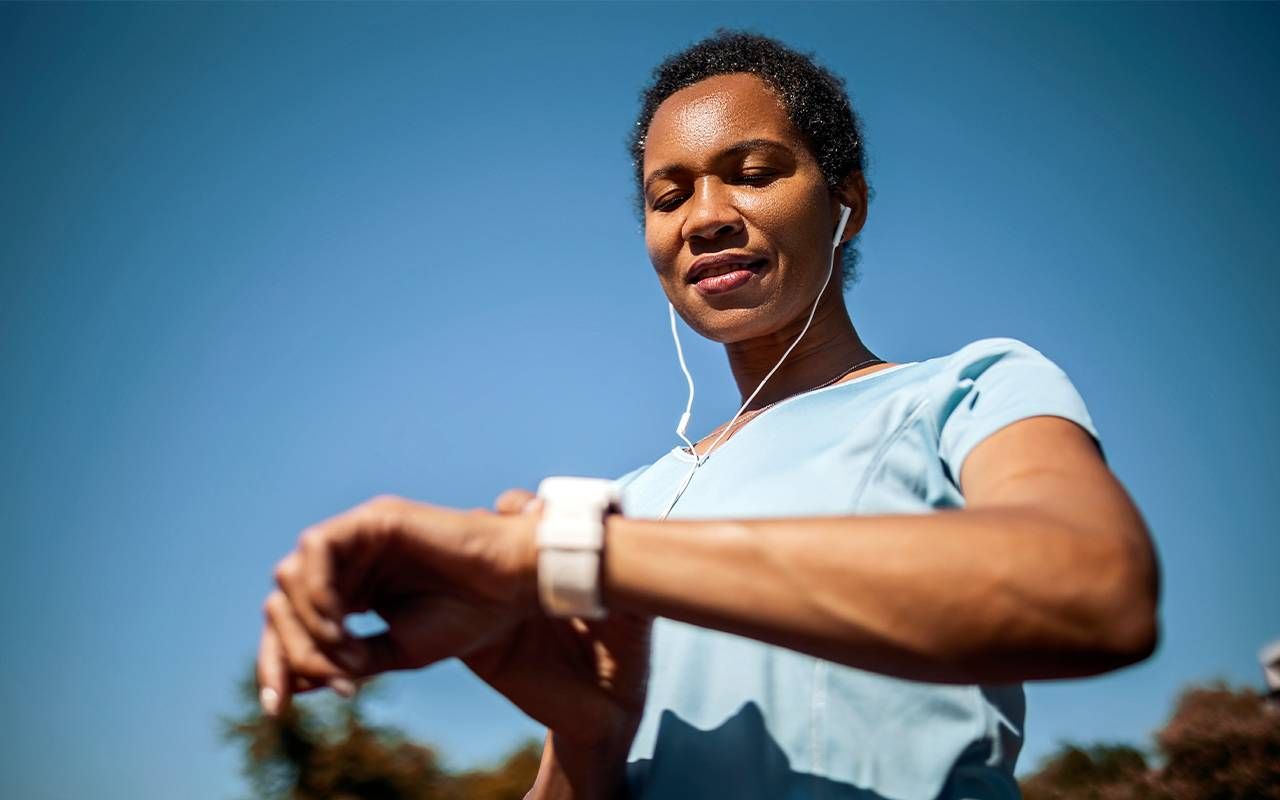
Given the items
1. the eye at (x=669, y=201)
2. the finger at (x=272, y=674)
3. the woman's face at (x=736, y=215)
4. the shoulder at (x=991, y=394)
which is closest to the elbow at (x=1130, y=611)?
the shoulder at (x=991, y=394)

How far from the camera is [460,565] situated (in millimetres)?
1354

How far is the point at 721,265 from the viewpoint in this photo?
8.82ft

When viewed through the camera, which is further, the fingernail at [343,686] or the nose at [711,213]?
the nose at [711,213]

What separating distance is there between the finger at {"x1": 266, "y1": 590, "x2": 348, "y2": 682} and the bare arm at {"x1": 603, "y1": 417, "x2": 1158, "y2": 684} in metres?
0.39

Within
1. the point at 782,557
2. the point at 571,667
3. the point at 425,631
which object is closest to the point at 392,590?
the point at 425,631

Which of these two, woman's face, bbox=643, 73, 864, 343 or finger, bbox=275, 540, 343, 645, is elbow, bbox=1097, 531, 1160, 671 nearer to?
finger, bbox=275, 540, 343, 645

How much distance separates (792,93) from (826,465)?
4.18ft

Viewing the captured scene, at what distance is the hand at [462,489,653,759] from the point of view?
1711mm

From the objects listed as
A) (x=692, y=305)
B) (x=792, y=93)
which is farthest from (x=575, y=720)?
(x=792, y=93)

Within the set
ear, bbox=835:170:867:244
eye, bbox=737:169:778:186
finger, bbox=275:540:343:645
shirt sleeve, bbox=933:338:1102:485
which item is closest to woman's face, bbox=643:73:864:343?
eye, bbox=737:169:778:186

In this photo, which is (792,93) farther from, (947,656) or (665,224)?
(947,656)

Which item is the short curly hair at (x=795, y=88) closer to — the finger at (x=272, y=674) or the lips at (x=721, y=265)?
the lips at (x=721, y=265)

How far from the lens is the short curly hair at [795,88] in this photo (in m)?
2.91

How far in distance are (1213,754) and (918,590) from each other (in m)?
21.0
